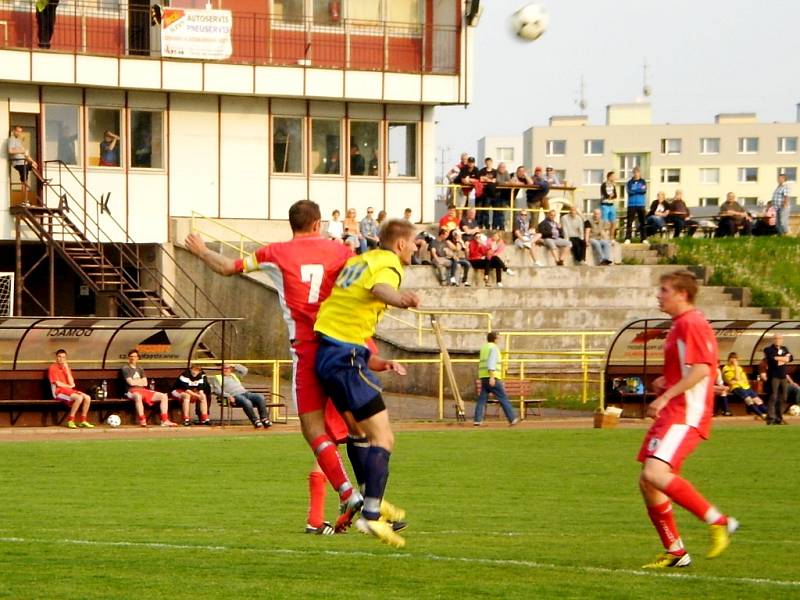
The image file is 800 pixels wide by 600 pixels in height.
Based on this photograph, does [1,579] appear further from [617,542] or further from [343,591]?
[617,542]

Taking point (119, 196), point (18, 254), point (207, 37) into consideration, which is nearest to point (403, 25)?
point (207, 37)

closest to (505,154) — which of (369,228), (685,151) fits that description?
(685,151)

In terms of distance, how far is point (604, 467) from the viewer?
20.5 metres

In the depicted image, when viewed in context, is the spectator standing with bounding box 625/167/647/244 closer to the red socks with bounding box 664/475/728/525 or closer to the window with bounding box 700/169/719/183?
the red socks with bounding box 664/475/728/525

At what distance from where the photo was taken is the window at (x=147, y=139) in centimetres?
4412

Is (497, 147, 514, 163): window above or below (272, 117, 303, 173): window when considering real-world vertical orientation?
above

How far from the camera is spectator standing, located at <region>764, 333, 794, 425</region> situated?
30.3 m

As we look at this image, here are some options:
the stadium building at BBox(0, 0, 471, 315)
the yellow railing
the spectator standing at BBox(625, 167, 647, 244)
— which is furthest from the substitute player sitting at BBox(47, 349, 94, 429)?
the spectator standing at BBox(625, 167, 647, 244)

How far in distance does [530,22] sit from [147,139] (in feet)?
44.4

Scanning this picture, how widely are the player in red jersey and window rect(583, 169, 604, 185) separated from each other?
437ft

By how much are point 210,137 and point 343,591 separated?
37.1 m

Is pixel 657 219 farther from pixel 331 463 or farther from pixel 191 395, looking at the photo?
pixel 331 463

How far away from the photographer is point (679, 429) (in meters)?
10.3

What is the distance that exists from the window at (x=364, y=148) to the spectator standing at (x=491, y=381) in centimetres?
1758
